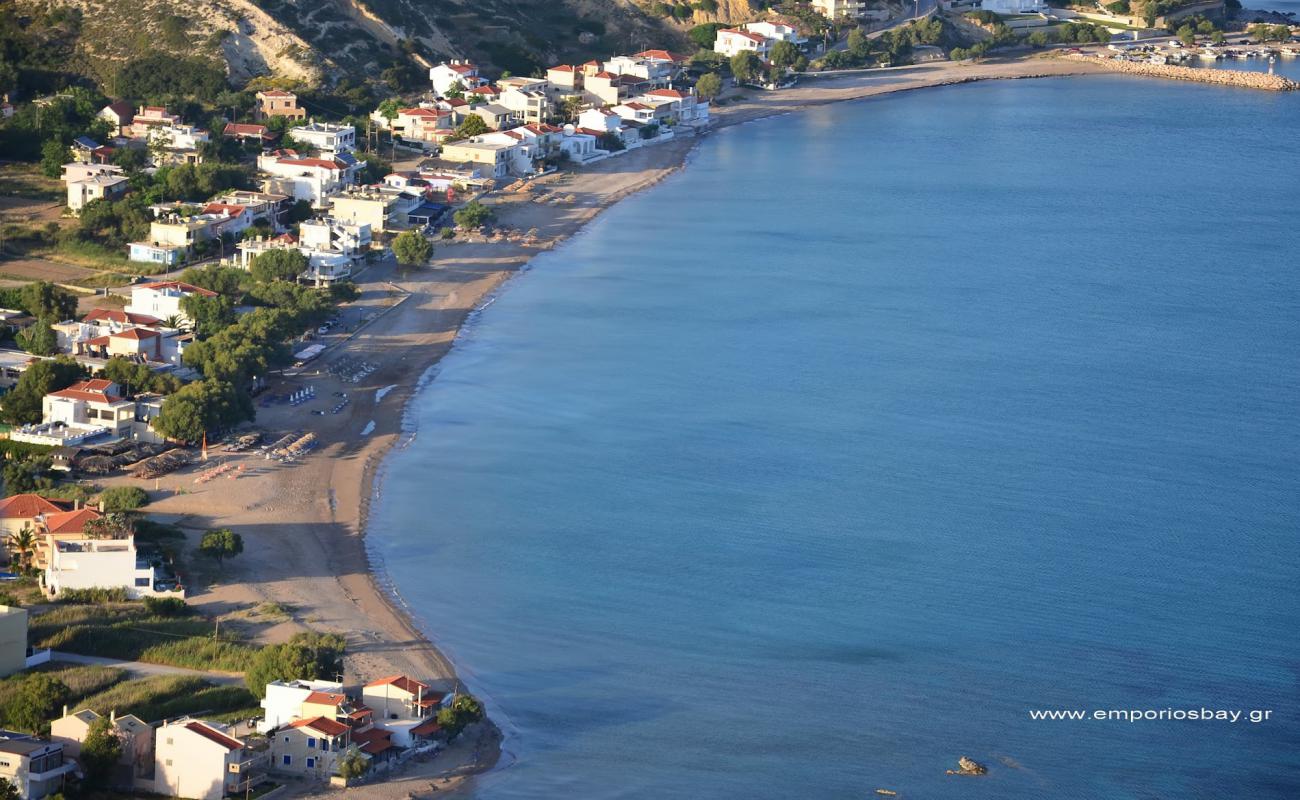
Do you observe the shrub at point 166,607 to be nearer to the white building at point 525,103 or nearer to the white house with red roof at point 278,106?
the white house with red roof at point 278,106

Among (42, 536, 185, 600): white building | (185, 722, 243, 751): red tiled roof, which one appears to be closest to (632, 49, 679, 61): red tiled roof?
(42, 536, 185, 600): white building

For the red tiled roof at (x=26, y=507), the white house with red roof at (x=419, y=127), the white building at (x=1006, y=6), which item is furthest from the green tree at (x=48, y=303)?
the white building at (x=1006, y=6)

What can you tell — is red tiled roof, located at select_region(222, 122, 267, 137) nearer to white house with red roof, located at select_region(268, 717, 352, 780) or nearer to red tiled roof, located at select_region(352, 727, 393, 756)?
red tiled roof, located at select_region(352, 727, 393, 756)

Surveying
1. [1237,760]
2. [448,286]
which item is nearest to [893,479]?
[1237,760]

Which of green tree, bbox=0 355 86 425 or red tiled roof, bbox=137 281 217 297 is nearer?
green tree, bbox=0 355 86 425

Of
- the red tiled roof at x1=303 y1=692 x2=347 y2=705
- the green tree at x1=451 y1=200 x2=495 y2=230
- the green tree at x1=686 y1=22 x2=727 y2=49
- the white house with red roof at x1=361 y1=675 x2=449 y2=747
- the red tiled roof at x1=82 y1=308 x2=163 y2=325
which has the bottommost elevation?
the white house with red roof at x1=361 y1=675 x2=449 y2=747

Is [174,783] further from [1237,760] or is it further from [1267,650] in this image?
[1267,650]

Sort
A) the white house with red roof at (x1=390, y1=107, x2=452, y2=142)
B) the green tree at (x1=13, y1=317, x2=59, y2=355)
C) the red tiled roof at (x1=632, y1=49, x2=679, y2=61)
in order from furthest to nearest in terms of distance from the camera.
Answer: the red tiled roof at (x1=632, y1=49, x2=679, y2=61) → the white house with red roof at (x1=390, y1=107, x2=452, y2=142) → the green tree at (x1=13, y1=317, x2=59, y2=355)
